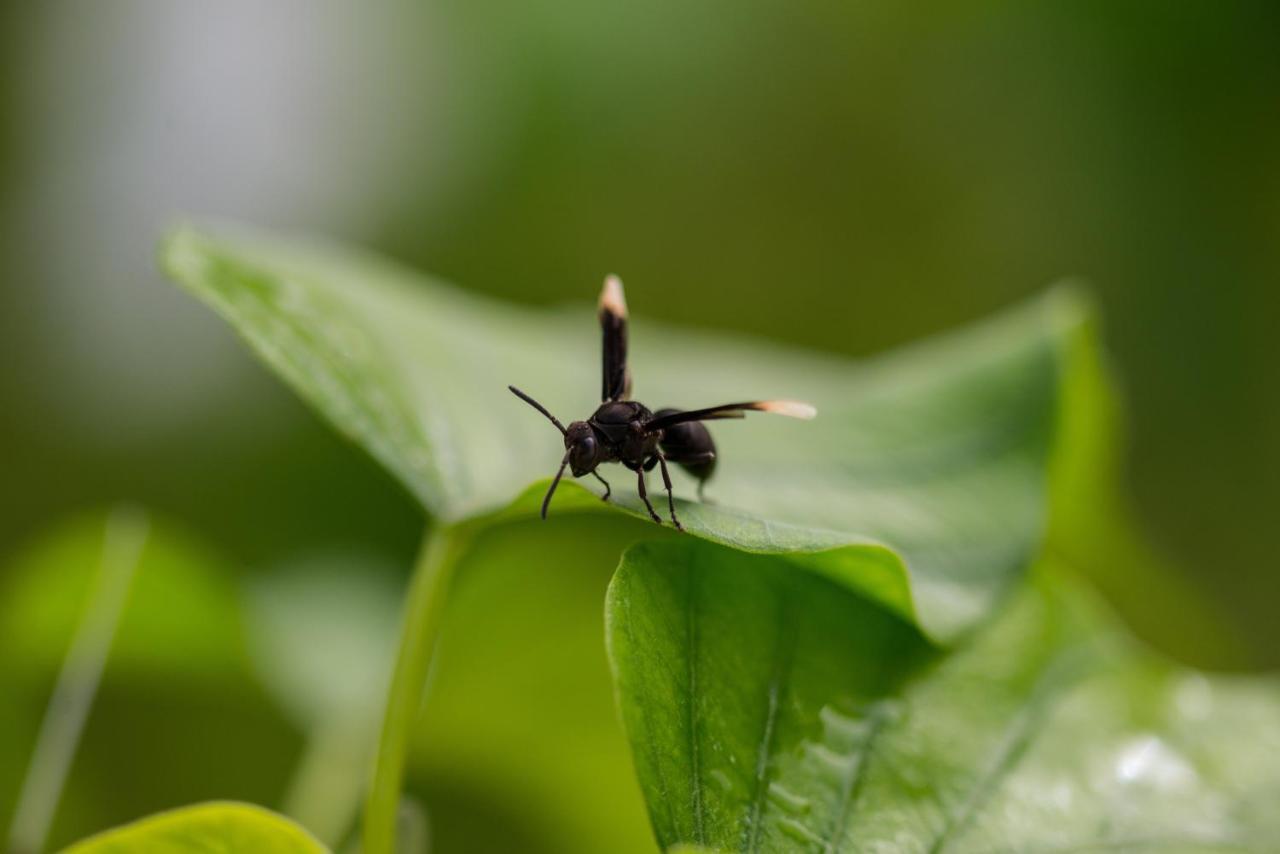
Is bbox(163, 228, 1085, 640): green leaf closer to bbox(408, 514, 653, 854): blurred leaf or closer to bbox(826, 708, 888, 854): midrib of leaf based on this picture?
bbox(826, 708, 888, 854): midrib of leaf

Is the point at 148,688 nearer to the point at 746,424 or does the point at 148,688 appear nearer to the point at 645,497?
the point at 746,424

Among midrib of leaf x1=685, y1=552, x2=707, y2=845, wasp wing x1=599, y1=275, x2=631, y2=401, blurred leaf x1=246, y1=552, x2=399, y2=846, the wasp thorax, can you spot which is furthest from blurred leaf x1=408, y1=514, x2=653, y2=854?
midrib of leaf x1=685, y1=552, x2=707, y2=845

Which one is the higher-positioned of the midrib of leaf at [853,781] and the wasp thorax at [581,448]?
the wasp thorax at [581,448]

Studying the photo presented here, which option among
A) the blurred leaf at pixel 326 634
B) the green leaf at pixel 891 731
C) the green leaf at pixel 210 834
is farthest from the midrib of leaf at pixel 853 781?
the blurred leaf at pixel 326 634

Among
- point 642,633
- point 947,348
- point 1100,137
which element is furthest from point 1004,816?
point 1100,137

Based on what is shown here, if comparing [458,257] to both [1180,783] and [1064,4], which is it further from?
[1180,783]

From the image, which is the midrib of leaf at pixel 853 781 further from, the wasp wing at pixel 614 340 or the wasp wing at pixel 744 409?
the wasp wing at pixel 614 340
